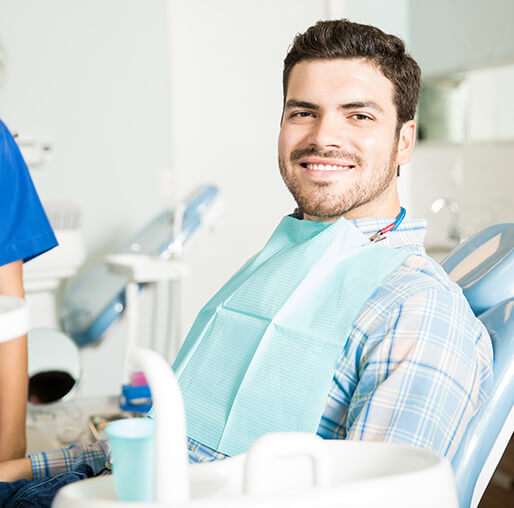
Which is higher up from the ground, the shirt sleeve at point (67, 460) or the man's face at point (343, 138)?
the man's face at point (343, 138)

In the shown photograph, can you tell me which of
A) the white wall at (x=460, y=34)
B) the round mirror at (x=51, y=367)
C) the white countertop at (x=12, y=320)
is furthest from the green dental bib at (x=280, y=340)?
the white wall at (x=460, y=34)

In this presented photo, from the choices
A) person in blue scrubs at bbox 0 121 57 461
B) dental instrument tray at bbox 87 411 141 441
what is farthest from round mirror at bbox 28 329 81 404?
person in blue scrubs at bbox 0 121 57 461

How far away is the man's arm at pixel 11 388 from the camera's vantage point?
136 cm

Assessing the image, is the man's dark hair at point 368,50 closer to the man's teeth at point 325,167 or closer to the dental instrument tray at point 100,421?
the man's teeth at point 325,167

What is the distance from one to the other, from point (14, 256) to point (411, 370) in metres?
0.89

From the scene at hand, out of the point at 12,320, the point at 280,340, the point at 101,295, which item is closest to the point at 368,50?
the point at 280,340

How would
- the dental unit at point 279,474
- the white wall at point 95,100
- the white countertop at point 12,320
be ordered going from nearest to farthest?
the dental unit at point 279,474, the white countertop at point 12,320, the white wall at point 95,100

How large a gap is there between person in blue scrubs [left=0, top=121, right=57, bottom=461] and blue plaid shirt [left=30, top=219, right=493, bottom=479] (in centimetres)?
56

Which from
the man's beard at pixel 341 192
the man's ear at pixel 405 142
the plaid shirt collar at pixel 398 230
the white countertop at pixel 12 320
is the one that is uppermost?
the man's ear at pixel 405 142

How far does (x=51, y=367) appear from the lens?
6.00ft

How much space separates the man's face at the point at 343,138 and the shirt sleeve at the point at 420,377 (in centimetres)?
29

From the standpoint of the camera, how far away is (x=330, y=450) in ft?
1.73

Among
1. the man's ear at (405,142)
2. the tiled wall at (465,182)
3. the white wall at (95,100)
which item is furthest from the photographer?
the tiled wall at (465,182)

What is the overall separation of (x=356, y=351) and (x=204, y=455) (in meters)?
0.25
